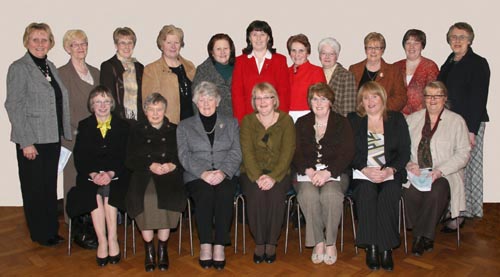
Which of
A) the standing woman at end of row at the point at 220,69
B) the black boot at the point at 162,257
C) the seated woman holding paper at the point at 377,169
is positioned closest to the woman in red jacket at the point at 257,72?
the standing woman at end of row at the point at 220,69

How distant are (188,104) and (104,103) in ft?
2.97

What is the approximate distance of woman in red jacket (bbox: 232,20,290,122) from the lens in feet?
14.0

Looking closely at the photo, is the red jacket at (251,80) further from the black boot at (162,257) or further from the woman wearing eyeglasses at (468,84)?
the woman wearing eyeglasses at (468,84)

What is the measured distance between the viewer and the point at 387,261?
360cm

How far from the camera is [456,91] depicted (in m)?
4.36

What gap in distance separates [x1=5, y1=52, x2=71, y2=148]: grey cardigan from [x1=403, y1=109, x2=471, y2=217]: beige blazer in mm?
3154

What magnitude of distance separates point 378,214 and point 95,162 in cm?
234

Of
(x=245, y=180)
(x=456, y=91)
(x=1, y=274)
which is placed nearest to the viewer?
(x=1, y=274)

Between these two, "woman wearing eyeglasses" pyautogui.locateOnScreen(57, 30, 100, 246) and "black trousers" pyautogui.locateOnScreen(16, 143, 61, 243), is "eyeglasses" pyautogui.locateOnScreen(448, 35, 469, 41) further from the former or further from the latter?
"black trousers" pyautogui.locateOnScreen(16, 143, 61, 243)

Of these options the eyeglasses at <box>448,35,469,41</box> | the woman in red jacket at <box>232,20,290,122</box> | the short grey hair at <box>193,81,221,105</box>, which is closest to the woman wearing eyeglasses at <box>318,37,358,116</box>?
the woman in red jacket at <box>232,20,290,122</box>

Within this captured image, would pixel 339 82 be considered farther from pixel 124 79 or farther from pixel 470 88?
pixel 124 79

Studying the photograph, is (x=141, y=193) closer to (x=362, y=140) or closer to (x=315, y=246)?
(x=315, y=246)

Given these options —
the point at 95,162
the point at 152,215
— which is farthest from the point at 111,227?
the point at 95,162

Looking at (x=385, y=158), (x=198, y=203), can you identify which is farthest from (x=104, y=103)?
(x=385, y=158)
